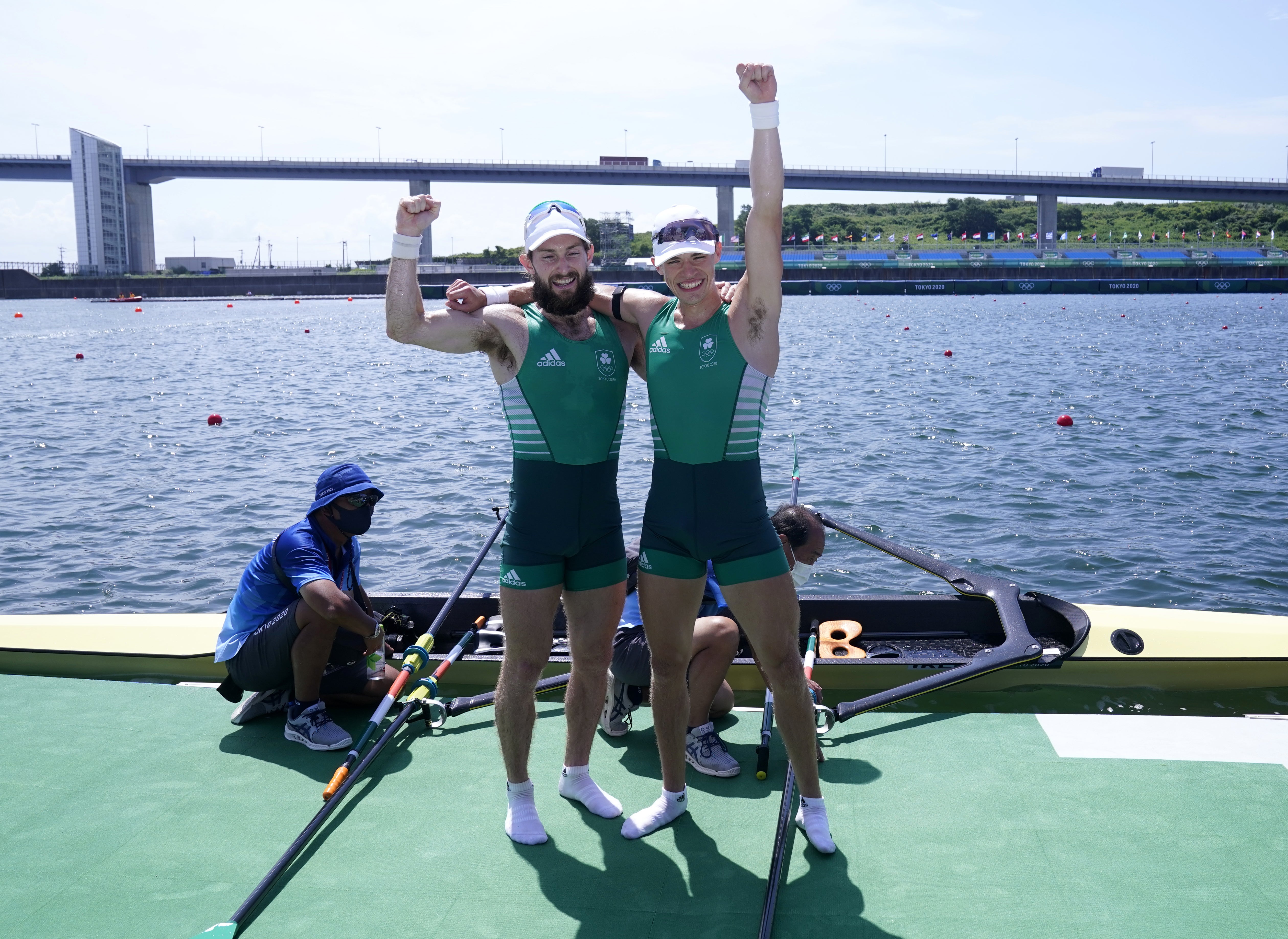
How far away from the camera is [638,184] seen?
8388cm

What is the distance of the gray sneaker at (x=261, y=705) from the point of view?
437 cm

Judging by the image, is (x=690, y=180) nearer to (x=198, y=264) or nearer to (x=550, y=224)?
(x=198, y=264)

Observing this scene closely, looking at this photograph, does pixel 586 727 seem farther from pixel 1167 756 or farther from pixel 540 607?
pixel 1167 756

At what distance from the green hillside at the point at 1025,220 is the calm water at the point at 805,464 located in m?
66.2

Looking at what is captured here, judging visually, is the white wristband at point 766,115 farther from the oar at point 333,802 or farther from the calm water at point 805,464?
the calm water at point 805,464

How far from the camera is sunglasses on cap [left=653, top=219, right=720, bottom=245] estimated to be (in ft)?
10.6

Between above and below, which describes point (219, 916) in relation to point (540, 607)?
below

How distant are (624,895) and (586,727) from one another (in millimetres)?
631

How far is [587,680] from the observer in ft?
11.5

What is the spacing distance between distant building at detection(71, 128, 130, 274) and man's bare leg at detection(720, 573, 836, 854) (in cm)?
9088

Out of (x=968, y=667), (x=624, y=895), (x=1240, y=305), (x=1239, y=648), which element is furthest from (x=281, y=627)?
(x=1240, y=305)

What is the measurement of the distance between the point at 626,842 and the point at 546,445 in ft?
4.42

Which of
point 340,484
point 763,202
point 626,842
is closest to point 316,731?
point 340,484

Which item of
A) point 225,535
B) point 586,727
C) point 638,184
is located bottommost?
point 225,535
